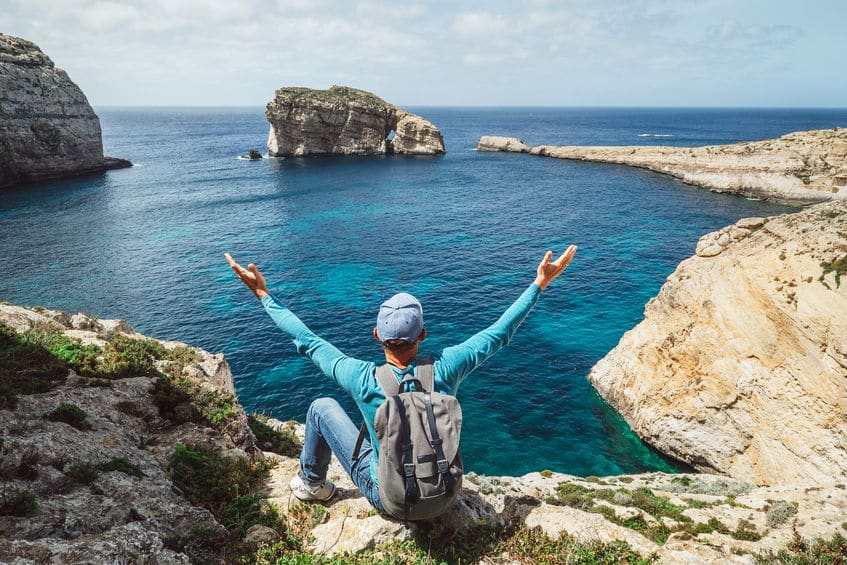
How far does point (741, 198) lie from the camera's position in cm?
7575

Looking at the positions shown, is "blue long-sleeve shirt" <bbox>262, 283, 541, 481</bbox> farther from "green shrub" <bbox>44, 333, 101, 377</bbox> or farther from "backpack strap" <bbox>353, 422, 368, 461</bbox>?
"green shrub" <bbox>44, 333, 101, 377</bbox>

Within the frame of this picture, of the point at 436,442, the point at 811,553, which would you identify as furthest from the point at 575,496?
the point at 436,442

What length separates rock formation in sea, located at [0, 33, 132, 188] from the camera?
78.9 metres

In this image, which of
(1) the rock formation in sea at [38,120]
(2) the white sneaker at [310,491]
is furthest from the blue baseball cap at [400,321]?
(1) the rock formation in sea at [38,120]

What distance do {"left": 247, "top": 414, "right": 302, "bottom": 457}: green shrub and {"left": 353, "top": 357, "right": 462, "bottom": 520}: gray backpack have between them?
8.54 meters

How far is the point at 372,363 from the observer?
191 inches

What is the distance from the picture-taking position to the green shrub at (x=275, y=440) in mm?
12203

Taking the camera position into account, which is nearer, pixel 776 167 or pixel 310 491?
pixel 310 491

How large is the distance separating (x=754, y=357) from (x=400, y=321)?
20795mm

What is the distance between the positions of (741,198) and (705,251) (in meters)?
64.2

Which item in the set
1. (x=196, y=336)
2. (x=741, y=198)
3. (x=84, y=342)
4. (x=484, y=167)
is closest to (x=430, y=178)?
(x=484, y=167)

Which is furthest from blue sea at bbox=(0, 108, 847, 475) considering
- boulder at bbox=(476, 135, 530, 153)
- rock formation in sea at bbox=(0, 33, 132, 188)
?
boulder at bbox=(476, 135, 530, 153)

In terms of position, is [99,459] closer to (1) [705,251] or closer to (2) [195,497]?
(2) [195,497]

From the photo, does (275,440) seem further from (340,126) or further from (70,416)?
(340,126)
